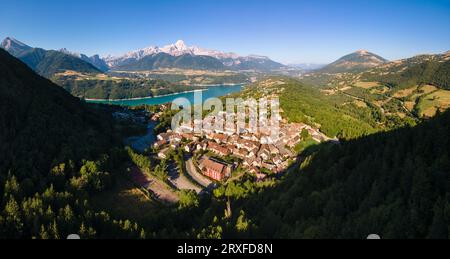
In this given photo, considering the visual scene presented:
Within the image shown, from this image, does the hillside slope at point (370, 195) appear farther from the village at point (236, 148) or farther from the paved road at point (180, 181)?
the village at point (236, 148)

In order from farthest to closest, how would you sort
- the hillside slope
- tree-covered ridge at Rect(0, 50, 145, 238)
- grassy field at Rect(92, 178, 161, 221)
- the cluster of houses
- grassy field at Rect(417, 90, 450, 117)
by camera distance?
grassy field at Rect(417, 90, 450, 117)
the cluster of houses
grassy field at Rect(92, 178, 161, 221)
tree-covered ridge at Rect(0, 50, 145, 238)
the hillside slope

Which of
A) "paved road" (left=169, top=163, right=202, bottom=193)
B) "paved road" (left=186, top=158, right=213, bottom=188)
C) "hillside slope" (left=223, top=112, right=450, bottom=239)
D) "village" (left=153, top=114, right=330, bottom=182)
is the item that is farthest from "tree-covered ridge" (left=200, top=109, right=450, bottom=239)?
"village" (left=153, top=114, right=330, bottom=182)

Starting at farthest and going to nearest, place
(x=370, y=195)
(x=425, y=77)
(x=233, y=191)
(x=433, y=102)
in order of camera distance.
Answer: (x=425, y=77) < (x=433, y=102) < (x=233, y=191) < (x=370, y=195)

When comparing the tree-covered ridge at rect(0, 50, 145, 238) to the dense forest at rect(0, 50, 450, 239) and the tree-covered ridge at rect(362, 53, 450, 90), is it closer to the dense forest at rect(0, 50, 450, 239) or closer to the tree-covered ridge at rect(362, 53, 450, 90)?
the dense forest at rect(0, 50, 450, 239)

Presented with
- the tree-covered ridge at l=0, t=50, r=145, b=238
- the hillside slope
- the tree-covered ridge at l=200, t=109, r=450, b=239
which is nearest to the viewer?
the hillside slope

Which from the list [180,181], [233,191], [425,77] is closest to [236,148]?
[180,181]

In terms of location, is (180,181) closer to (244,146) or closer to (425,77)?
(244,146)
